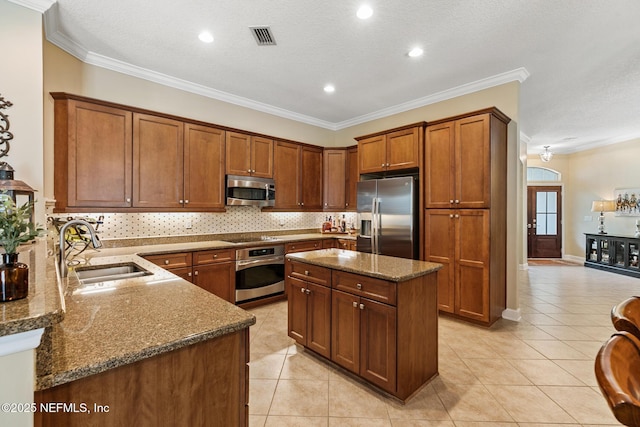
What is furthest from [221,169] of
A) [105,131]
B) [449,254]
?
[449,254]

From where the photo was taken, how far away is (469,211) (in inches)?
136

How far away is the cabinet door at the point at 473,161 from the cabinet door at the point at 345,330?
2.11 meters

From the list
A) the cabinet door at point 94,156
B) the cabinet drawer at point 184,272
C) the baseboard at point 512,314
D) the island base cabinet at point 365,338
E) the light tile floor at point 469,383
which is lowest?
the light tile floor at point 469,383

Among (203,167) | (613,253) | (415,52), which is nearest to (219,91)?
(203,167)

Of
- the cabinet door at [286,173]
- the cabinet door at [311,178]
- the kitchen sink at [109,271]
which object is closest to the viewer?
the kitchen sink at [109,271]

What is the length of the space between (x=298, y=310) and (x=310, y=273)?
0.43 m

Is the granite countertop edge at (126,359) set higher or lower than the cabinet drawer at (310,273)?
higher

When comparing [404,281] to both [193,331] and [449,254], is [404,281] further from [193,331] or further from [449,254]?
[449,254]

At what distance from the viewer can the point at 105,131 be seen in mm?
3088

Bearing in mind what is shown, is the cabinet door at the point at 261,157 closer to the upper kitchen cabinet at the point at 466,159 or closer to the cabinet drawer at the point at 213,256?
the cabinet drawer at the point at 213,256

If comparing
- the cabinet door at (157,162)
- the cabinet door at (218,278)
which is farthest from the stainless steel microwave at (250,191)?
the cabinet door at (218,278)

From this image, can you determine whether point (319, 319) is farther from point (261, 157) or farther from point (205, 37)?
point (205, 37)

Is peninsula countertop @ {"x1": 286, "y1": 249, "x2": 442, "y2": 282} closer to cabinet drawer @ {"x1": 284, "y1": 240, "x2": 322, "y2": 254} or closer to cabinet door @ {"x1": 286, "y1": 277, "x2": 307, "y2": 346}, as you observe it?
cabinet door @ {"x1": 286, "y1": 277, "x2": 307, "y2": 346}

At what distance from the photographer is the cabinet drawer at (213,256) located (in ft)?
11.3
